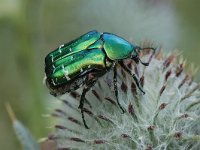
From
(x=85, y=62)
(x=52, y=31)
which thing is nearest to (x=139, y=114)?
(x=85, y=62)

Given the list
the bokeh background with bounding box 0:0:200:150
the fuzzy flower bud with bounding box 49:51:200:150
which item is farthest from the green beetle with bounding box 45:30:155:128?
the bokeh background with bounding box 0:0:200:150

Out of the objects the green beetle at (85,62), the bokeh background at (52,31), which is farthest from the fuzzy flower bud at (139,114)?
A: the bokeh background at (52,31)

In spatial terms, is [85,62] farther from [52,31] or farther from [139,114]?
[52,31]

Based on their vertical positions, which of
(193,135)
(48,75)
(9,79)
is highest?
(48,75)

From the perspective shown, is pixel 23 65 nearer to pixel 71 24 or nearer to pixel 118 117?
pixel 71 24

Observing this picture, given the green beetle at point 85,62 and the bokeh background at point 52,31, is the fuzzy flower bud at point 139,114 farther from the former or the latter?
the bokeh background at point 52,31

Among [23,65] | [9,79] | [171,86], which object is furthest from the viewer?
[9,79]

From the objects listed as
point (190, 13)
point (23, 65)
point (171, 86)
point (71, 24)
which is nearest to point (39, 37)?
point (71, 24)
